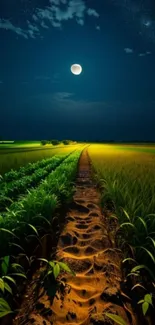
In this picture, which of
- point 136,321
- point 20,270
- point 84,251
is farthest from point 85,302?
point 84,251

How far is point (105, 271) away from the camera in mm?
2934

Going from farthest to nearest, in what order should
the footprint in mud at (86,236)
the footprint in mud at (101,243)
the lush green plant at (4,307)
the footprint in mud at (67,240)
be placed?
1. the footprint in mud at (86,236)
2. the footprint in mud at (67,240)
3. the footprint in mud at (101,243)
4. the lush green plant at (4,307)

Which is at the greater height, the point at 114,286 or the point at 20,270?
the point at 20,270

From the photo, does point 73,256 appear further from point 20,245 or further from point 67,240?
point 20,245

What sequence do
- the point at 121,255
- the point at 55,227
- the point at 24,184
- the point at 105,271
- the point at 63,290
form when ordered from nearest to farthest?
the point at 63,290
the point at 105,271
the point at 121,255
the point at 55,227
the point at 24,184

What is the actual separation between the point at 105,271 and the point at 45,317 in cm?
109

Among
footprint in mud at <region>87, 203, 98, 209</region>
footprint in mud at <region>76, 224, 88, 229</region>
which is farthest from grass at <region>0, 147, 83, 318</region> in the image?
footprint in mud at <region>87, 203, 98, 209</region>

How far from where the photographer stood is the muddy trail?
212cm

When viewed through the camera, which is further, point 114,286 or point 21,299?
point 114,286

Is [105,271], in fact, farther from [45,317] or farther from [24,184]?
[24,184]

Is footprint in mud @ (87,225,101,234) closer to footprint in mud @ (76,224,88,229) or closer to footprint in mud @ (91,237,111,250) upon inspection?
footprint in mud @ (76,224,88,229)

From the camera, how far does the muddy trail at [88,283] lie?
212 centimetres

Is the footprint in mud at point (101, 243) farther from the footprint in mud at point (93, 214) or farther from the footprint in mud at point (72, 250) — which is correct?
the footprint in mud at point (93, 214)

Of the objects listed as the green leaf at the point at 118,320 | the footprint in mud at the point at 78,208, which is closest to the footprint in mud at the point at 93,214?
the footprint in mud at the point at 78,208
